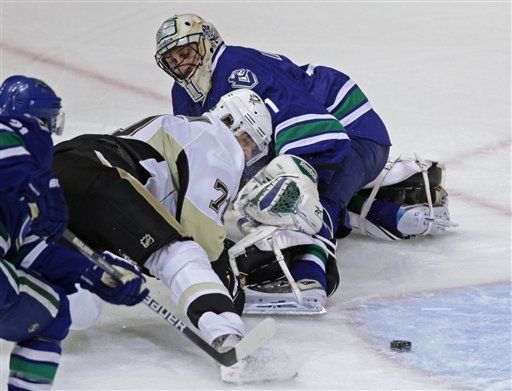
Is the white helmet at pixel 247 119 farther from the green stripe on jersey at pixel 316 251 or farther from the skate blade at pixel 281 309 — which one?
the skate blade at pixel 281 309

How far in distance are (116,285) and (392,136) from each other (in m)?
2.70

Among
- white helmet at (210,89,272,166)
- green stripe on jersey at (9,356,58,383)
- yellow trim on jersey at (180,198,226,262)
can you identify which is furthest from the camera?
white helmet at (210,89,272,166)

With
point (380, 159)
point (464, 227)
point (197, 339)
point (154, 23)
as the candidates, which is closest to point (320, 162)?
point (380, 159)

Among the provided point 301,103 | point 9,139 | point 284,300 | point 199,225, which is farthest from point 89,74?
point 9,139

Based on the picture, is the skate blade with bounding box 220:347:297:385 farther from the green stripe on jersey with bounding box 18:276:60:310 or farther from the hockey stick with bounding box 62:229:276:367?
the green stripe on jersey with bounding box 18:276:60:310

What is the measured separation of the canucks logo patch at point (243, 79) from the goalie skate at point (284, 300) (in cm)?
69

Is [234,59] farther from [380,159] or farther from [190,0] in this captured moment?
[190,0]

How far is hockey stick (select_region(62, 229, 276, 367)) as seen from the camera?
2.95 metres

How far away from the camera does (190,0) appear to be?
6.50 metres

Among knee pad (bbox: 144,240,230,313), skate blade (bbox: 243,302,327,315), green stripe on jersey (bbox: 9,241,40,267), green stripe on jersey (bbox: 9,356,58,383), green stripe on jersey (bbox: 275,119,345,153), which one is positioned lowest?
skate blade (bbox: 243,302,327,315)

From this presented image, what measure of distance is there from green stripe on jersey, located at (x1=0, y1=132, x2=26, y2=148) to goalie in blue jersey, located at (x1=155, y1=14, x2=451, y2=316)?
3.73 feet

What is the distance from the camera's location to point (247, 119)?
3742 millimetres

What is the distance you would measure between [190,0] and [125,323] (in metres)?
3.25

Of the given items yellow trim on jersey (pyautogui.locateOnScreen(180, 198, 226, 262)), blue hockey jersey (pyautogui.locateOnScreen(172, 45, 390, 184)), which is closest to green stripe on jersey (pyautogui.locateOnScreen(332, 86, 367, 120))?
blue hockey jersey (pyautogui.locateOnScreen(172, 45, 390, 184))
